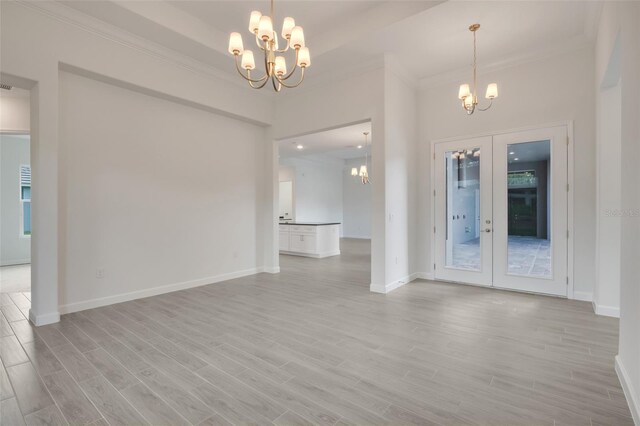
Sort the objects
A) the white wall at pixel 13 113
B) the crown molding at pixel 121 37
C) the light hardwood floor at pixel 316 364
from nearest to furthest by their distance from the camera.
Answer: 1. the light hardwood floor at pixel 316 364
2. the crown molding at pixel 121 37
3. the white wall at pixel 13 113

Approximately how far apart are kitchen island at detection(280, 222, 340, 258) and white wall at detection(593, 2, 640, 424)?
21.4 feet

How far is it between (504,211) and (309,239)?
4.93m

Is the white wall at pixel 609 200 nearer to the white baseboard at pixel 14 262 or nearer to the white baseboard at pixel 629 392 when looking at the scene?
the white baseboard at pixel 629 392

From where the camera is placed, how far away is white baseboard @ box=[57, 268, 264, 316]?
3846 millimetres

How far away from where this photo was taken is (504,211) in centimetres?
479

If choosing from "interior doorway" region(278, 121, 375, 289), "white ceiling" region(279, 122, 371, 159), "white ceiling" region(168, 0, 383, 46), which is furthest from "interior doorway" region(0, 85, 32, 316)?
"white ceiling" region(279, 122, 371, 159)

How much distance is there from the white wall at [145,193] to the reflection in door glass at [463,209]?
3725 mm

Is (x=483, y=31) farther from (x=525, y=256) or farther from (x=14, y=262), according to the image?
(x=14, y=262)

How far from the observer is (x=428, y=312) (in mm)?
3809

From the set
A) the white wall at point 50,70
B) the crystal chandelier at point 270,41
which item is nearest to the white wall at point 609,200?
the crystal chandelier at point 270,41

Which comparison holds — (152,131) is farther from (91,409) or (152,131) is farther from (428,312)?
(428,312)

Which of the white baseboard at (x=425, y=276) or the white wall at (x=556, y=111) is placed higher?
the white wall at (x=556, y=111)

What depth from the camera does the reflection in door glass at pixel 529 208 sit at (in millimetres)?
4488

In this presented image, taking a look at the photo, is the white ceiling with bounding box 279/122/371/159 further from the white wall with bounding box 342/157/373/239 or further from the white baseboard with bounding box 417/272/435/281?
the white baseboard with bounding box 417/272/435/281
